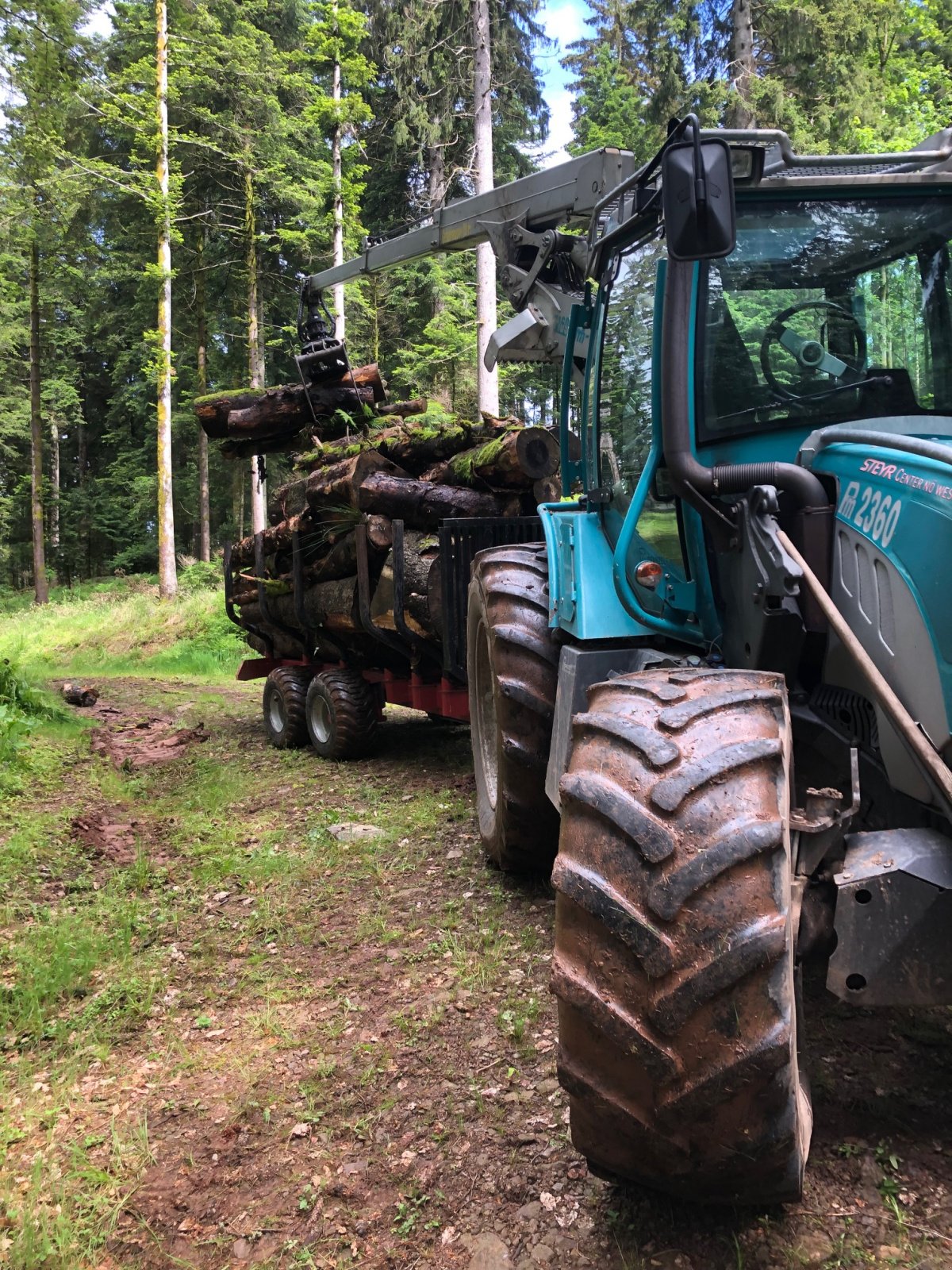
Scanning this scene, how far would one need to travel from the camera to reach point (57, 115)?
851 inches

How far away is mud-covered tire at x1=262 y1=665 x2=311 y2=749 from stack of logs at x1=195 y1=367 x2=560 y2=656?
0.42 metres

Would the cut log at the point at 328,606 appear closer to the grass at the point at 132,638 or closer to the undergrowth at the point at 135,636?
the grass at the point at 132,638

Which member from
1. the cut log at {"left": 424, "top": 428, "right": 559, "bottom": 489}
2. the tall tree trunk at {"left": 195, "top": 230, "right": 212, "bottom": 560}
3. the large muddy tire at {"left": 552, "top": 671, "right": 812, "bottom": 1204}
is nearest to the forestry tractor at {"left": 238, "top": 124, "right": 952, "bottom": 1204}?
the large muddy tire at {"left": 552, "top": 671, "right": 812, "bottom": 1204}

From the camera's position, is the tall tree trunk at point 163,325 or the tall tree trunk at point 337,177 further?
the tall tree trunk at point 337,177

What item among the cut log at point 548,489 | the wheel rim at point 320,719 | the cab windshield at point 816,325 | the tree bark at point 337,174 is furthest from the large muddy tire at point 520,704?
the tree bark at point 337,174

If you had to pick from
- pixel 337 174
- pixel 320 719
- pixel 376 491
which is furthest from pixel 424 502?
pixel 337 174

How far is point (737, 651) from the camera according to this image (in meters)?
3.09

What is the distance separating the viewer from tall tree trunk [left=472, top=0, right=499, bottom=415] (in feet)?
52.1

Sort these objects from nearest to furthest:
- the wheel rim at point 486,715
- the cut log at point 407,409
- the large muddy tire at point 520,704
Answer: the large muddy tire at point 520,704 → the wheel rim at point 486,715 → the cut log at point 407,409

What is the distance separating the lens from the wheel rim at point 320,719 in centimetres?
810

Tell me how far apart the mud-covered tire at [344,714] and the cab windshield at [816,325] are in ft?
17.1

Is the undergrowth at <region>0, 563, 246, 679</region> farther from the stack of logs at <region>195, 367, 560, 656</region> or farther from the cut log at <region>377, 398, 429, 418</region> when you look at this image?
the cut log at <region>377, 398, 429, 418</region>

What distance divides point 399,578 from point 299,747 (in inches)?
Result: 102

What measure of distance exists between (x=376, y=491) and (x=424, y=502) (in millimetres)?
406
